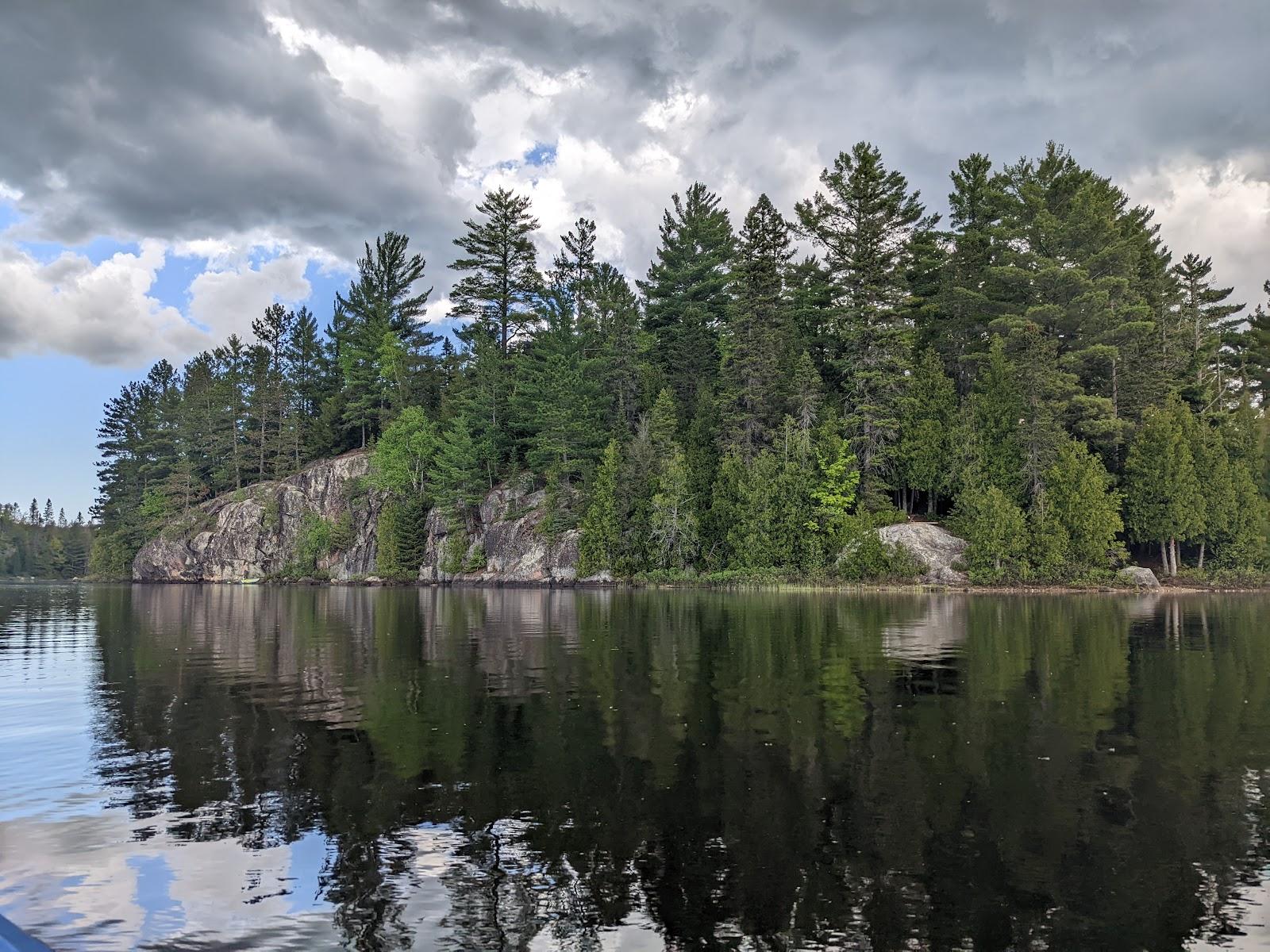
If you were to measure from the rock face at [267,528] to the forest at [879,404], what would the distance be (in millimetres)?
9179

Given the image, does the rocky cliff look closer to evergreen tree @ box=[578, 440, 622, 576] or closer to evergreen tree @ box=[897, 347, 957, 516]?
evergreen tree @ box=[578, 440, 622, 576]

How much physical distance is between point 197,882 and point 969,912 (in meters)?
7.89

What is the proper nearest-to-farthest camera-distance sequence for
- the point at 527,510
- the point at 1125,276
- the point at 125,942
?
the point at 125,942 → the point at 1125,276 → the point at 527,510

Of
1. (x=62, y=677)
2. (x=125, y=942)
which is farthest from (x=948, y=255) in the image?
(x=125, y=942)

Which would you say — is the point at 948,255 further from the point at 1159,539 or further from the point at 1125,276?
the point at 1159,539

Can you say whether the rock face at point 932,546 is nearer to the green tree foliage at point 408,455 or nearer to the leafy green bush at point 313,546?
the green tree foliage at point 408,455

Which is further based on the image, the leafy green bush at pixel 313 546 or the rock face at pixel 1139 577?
the leafy green bush at pixel 313 546

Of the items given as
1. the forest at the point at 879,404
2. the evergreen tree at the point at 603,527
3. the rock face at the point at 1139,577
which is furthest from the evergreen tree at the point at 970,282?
the evergreen tree at the point at 603,527

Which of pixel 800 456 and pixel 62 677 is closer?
pixel 62 677

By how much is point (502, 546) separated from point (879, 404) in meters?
41.5

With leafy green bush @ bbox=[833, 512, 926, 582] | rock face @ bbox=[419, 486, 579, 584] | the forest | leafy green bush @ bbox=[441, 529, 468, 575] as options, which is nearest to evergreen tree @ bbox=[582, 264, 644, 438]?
the forest

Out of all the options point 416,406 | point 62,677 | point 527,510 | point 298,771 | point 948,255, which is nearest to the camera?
point 298,771

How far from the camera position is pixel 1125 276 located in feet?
230

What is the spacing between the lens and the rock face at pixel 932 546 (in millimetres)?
63031
